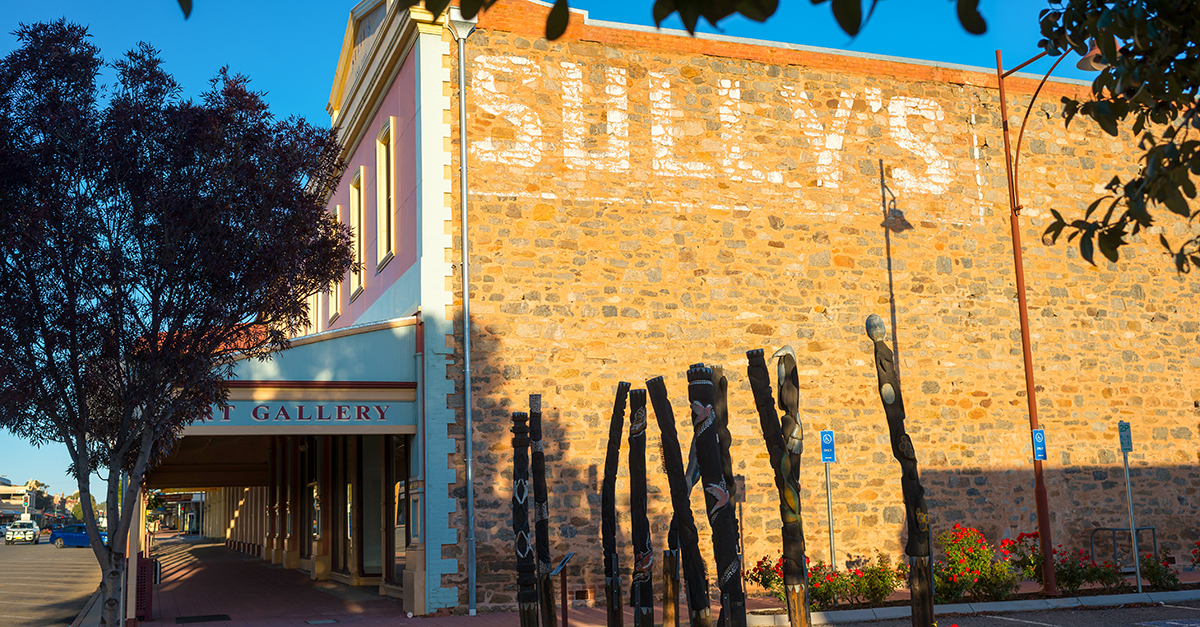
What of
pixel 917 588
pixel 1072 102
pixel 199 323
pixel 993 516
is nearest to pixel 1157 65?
pixel 1072 102

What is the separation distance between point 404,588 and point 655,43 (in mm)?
8897

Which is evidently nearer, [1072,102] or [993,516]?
[1072,102]

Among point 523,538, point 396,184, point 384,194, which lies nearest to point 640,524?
point 523,538

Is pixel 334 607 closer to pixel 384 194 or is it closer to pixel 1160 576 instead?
pixel 384 194

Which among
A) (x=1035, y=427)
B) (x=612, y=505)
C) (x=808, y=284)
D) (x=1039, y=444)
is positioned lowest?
(x=612, y=505)

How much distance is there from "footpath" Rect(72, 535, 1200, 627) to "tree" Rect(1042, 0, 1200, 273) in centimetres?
831

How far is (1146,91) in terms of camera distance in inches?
161

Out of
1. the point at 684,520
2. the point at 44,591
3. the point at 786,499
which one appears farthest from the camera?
the point at 44,591

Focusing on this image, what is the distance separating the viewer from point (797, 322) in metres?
15.7

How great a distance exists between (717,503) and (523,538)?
3.39 metres

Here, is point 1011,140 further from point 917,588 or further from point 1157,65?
point 1157,65

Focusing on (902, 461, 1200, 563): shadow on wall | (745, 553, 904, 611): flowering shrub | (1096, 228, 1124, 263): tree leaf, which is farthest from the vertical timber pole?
(1096, 228, 1124, 263): tree leaf

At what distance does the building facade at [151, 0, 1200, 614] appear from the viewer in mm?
14109

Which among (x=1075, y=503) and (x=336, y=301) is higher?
(x=336, y=301)
